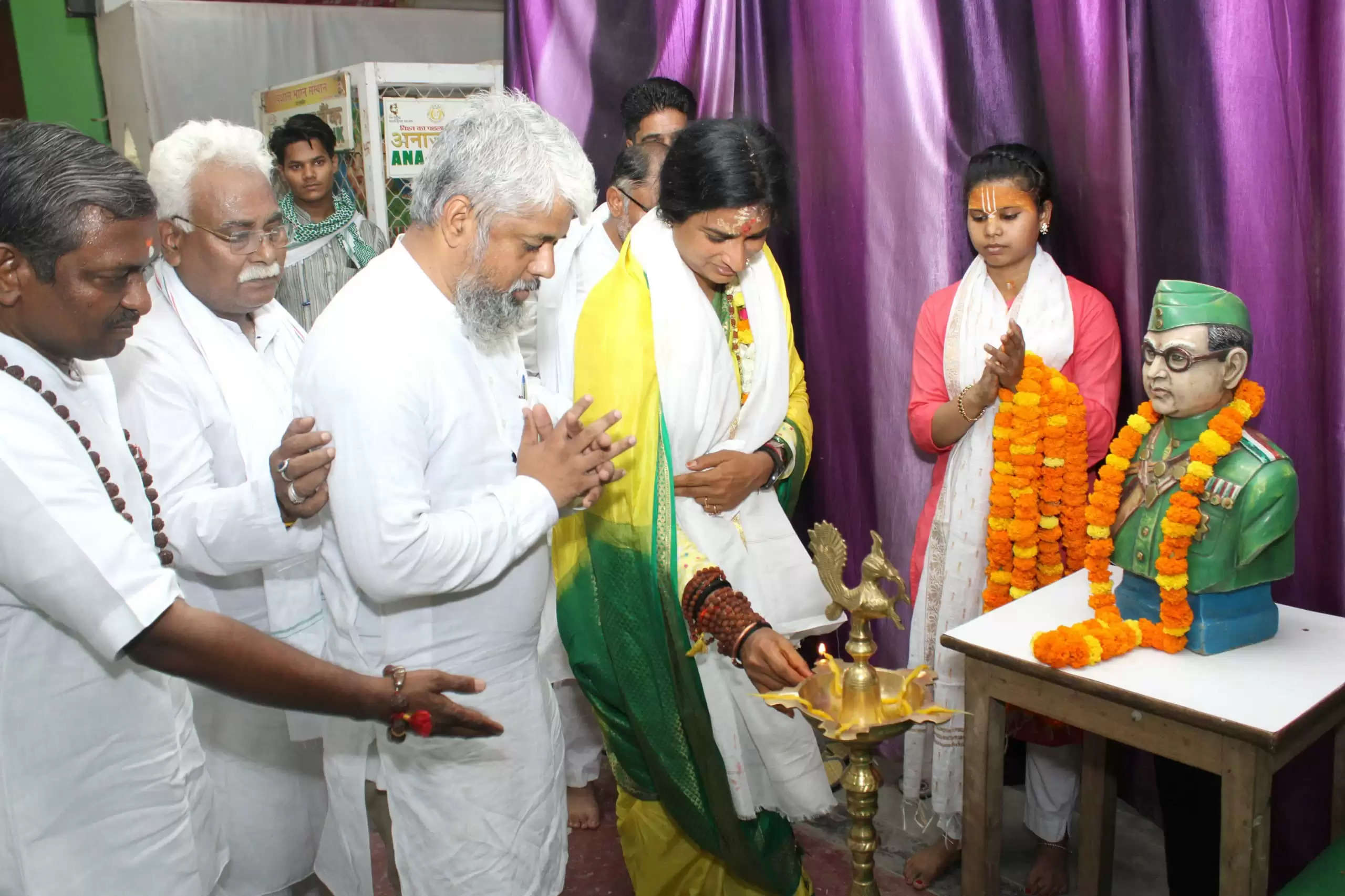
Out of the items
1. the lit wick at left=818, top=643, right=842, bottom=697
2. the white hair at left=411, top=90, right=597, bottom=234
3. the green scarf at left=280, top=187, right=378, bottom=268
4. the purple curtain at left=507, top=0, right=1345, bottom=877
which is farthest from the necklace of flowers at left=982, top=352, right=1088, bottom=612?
the green scarf at left=280, top=187, right=378, bottom=268

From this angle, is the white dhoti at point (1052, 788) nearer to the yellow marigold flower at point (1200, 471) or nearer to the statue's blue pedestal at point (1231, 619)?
the statue's blue pedestal at point (1231, 619)

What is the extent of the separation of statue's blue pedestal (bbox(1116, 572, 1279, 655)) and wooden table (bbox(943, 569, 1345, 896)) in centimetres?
2

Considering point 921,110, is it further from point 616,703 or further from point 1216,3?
point 616,703

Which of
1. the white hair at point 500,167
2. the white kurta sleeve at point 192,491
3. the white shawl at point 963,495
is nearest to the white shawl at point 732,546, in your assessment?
the white shawl at point 963,495

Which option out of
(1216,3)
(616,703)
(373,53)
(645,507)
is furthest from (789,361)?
(373,53)

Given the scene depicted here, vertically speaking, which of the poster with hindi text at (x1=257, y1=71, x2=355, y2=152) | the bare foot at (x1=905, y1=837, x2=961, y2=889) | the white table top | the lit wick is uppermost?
the poster with hindi text at (x1=257, y1=71, x2=355, y2=152)

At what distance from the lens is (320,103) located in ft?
16.6

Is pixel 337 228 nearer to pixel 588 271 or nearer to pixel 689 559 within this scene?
pixel 588 271

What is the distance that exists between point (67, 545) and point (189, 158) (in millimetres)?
1154

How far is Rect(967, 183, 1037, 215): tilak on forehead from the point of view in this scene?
8.71ft

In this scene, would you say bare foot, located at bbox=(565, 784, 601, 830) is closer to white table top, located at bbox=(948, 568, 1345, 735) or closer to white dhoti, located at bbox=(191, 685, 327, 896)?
white dhoti, located at bbox=(191, 685, 327, 896)

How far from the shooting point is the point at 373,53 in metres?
6.92

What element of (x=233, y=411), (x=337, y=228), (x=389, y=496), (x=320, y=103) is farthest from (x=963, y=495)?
(x=320, y=103)

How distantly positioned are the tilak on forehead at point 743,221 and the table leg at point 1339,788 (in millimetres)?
1587
